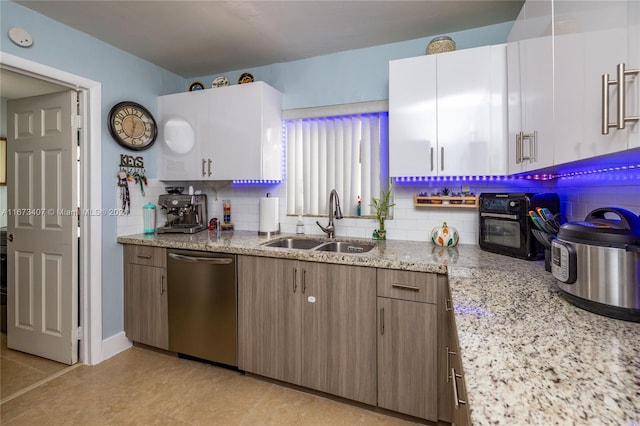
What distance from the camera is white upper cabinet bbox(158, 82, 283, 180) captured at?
2.60 m

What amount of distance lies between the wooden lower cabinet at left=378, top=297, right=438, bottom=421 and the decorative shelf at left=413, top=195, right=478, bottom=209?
2.85ft

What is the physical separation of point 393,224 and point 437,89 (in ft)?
3.37

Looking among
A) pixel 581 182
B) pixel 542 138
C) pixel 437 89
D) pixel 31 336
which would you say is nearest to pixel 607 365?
pixel 542 138

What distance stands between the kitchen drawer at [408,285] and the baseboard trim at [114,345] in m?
2.23

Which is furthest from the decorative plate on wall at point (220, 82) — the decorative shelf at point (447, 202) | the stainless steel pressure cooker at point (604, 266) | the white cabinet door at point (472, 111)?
the stainless steel pressure cooker at point (604, 266)

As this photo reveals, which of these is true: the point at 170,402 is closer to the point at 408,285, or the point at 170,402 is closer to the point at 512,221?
the point at 408,285

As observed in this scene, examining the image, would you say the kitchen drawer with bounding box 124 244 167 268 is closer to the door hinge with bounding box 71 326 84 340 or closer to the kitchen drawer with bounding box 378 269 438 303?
the door hinge with bounding box 71 326 84 340

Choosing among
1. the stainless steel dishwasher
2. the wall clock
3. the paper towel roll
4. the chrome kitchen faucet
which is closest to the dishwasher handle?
the stainless steel dishwasher

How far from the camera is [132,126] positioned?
106 inches

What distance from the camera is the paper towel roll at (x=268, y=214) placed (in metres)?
2.71

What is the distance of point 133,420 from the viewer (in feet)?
6.10

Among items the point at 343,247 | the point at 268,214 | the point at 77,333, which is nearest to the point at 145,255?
the point at 77,333

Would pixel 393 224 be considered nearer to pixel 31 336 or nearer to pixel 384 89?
pixel 384 89

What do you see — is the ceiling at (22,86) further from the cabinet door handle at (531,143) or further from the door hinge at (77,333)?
the cabinet door handle at (531,143)
